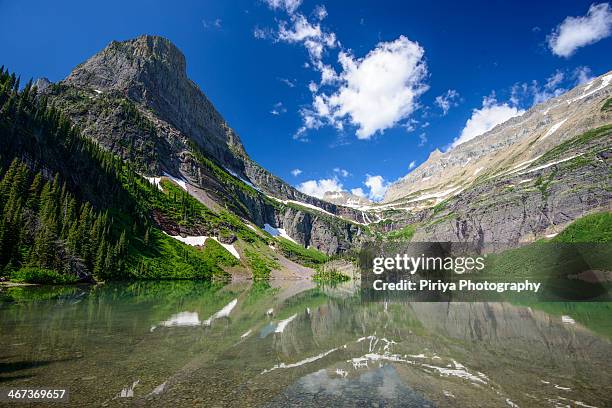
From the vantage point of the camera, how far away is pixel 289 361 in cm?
2131

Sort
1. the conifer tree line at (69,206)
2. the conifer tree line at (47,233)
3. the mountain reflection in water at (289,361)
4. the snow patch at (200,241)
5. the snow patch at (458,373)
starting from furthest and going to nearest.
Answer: the snow patch at (200,241)
the conifer tree line at (69,206)
the conifer tree line at (47,233)
the snow patch at (458,373)
the mountain reflection in water at (289,361)

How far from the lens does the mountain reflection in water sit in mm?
14924

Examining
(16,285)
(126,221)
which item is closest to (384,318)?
(16,285)

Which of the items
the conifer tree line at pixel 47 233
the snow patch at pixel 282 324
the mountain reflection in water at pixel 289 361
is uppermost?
the conifer tree line at pixel 47 233

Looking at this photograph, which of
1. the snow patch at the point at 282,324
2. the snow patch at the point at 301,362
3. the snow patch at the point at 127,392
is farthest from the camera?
the snow patch at the point at 282,324

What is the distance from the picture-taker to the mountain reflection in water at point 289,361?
14.9 metres

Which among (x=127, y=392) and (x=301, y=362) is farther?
(x=301, y=362)

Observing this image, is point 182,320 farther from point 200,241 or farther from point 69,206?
point 200,241

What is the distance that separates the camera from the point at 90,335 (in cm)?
2436

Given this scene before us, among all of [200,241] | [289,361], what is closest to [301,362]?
[289,361]

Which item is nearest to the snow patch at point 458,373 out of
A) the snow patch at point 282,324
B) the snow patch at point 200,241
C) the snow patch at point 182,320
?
the snow patch at point 282,324

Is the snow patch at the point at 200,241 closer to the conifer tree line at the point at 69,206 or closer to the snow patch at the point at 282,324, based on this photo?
the conifer tree line at the point at 69,206

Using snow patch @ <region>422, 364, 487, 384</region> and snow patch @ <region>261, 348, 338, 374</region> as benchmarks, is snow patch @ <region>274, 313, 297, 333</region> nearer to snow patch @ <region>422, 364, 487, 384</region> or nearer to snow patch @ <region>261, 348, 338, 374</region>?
snow patch @ <region>261, 348, 338, 374</region>

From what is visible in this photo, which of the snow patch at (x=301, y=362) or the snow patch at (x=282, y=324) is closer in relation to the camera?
the snow patch at (x=301, y=362)
